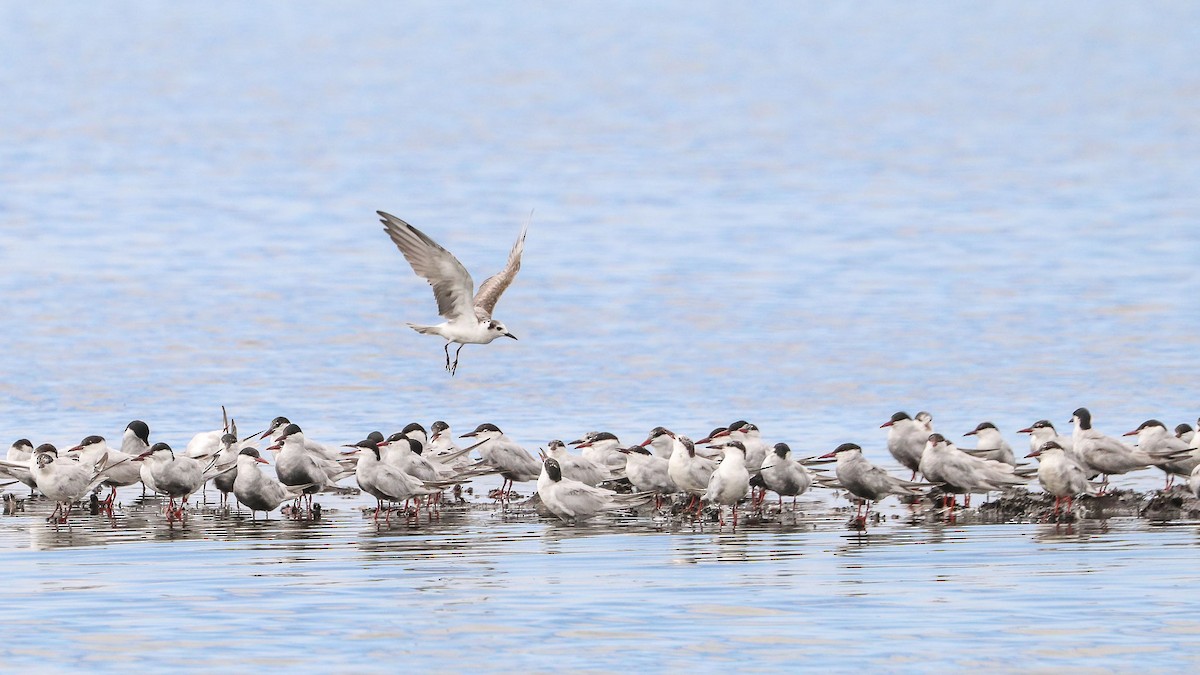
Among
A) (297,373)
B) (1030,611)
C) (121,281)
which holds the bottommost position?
(1030,611)

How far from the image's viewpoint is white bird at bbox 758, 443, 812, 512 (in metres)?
19.7

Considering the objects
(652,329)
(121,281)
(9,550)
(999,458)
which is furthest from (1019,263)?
(9,550)

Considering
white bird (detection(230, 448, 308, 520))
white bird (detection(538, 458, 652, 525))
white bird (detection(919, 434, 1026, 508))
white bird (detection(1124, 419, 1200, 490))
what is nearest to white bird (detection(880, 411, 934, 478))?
white bird (detection(919, 434, 1026, 508))

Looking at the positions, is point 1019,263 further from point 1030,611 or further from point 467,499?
point 1030,611

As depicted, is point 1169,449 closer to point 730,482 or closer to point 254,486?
point 730,482

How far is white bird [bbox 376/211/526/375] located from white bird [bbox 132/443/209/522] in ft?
10.7

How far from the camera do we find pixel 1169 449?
827 inches

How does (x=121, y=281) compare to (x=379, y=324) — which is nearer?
(x=379, y=324)

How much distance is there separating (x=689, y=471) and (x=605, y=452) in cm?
250

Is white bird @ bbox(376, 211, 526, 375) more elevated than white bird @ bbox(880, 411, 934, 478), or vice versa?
white bird @ bbox(376, 211, 526, 375)

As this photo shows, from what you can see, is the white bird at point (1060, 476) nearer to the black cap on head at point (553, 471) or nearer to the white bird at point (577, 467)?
the black cap on head at point (553, 471)

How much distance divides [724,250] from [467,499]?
104 ft

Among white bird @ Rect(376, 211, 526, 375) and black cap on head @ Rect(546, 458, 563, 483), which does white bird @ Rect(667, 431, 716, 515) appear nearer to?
black cap on head @ Rect(546, 458, 563, 483)

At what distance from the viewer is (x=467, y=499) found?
2144 centimetres
